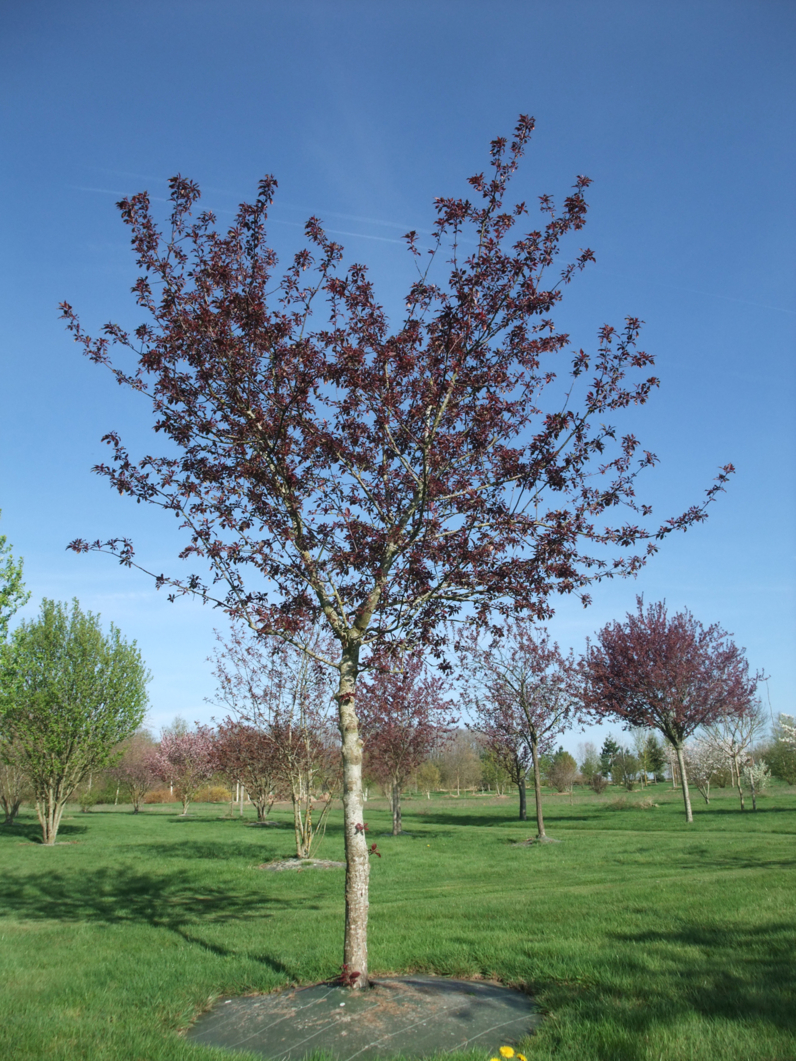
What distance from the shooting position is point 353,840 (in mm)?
5672

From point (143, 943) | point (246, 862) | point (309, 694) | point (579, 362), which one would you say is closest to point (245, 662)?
point (309, 694)

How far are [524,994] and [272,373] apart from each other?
5.61 metres

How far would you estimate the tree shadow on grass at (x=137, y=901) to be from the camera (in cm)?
1038

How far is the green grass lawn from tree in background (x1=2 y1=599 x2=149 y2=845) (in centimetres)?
833

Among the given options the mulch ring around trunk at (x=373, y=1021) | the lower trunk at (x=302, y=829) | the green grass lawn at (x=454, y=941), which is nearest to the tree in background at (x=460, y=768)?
the lower trunk at (x=302, y=829)

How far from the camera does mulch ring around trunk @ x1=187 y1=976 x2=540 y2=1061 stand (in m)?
4.40

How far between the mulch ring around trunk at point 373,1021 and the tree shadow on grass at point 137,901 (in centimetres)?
212

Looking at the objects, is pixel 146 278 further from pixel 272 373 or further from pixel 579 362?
pixel 579 362

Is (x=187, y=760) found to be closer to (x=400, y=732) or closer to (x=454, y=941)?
(x=400, y=732)

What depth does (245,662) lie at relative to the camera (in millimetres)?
20000

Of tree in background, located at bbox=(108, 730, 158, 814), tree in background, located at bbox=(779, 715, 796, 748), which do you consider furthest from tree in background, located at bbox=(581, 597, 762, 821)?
tree in background, located at bbox=(108, 730, 158, 814)

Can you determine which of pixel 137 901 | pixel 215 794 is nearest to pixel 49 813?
pixel 137 901

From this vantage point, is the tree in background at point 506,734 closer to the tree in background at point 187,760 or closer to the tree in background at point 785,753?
the tree in background at point 785,753

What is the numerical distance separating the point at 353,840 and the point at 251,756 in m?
17.7
